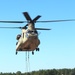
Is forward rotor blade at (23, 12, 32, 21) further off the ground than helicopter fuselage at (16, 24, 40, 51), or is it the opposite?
forward rotor blade at (23, 12, 32, 21)

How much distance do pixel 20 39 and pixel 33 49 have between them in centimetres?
446

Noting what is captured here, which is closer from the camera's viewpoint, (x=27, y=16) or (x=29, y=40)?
(x=27, y=16)

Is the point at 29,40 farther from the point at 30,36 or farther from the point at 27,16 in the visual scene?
the point at 27,16

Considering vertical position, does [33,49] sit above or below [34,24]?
below

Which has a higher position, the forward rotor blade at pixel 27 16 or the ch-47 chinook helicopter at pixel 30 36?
the forward rotor blade at pixel 27 16

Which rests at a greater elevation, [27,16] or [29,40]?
[27,16]

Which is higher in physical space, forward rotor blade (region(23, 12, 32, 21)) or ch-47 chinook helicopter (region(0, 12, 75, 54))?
forward rotor blade (region(23, 12, 32, 21))

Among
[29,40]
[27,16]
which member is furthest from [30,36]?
[27,16]

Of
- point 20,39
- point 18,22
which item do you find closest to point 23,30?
point 20,39

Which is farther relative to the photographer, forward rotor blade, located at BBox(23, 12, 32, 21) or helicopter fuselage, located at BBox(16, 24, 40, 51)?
helicopter fuselage, located at BBox(16, 24, 40, 51)

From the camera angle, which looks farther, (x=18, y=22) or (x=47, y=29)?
(x=47, y=29)

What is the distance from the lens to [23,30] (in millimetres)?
60062

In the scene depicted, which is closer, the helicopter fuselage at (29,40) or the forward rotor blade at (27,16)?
the forward rotor blade at (27,16)

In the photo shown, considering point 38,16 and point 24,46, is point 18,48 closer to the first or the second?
point 24,46
